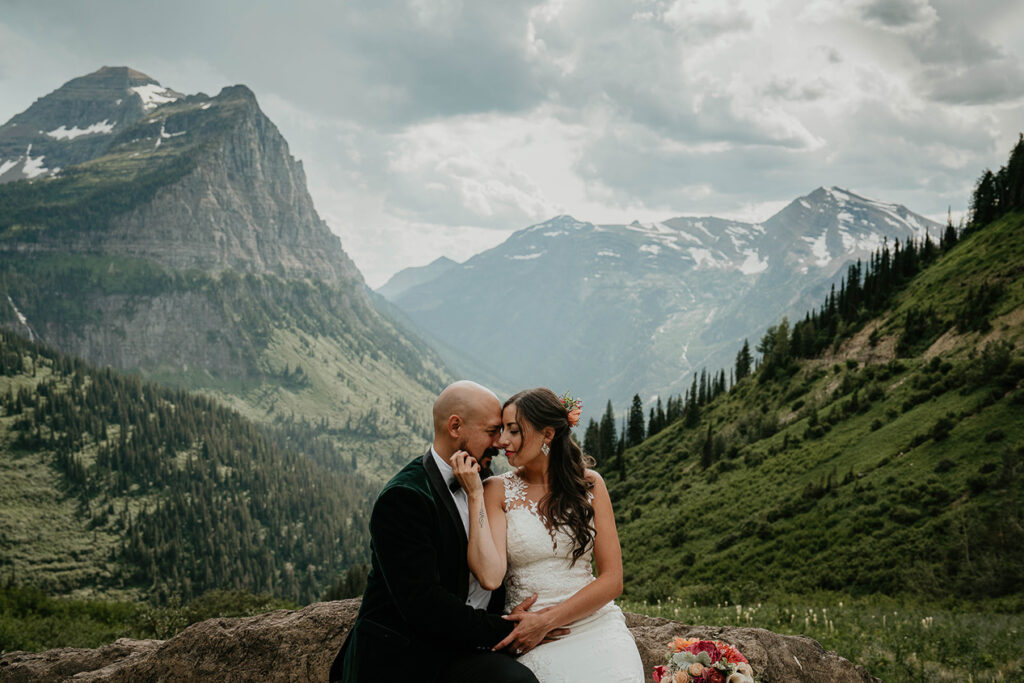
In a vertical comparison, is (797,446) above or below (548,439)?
below

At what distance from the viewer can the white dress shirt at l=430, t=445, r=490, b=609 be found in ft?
19.6

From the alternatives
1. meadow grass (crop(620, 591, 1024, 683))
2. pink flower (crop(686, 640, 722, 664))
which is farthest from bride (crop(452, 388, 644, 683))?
meadow grass (crop(620, 591, 1024, 683))

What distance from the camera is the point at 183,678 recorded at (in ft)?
27.0

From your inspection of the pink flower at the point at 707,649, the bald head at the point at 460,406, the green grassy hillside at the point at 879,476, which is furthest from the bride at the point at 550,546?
the green grassy hillside at the point at 879,476

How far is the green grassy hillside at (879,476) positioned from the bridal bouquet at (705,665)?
28721 millimetres

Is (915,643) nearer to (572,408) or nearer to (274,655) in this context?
(572,408)

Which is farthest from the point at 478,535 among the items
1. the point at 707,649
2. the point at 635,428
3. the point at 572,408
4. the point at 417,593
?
the point at 635,428

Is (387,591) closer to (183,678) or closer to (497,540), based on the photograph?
(497,540)

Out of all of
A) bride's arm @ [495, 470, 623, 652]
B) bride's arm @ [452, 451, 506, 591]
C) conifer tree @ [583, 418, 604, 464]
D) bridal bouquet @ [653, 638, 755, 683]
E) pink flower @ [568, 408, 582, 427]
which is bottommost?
conifer tree @ [583, 418, 604, 464]

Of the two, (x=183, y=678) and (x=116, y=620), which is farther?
(x=116, y=620)

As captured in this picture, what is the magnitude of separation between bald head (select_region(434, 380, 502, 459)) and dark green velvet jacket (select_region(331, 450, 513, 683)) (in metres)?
0.29

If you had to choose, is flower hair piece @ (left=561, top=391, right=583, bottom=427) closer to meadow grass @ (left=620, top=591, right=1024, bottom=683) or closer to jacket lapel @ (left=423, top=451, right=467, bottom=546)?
jacket lapel @ (left=423, top=451, right=467, bottom=546)

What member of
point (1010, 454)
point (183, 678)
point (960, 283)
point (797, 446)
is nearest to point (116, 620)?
point (183, 678)

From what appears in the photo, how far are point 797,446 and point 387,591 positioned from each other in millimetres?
57866
